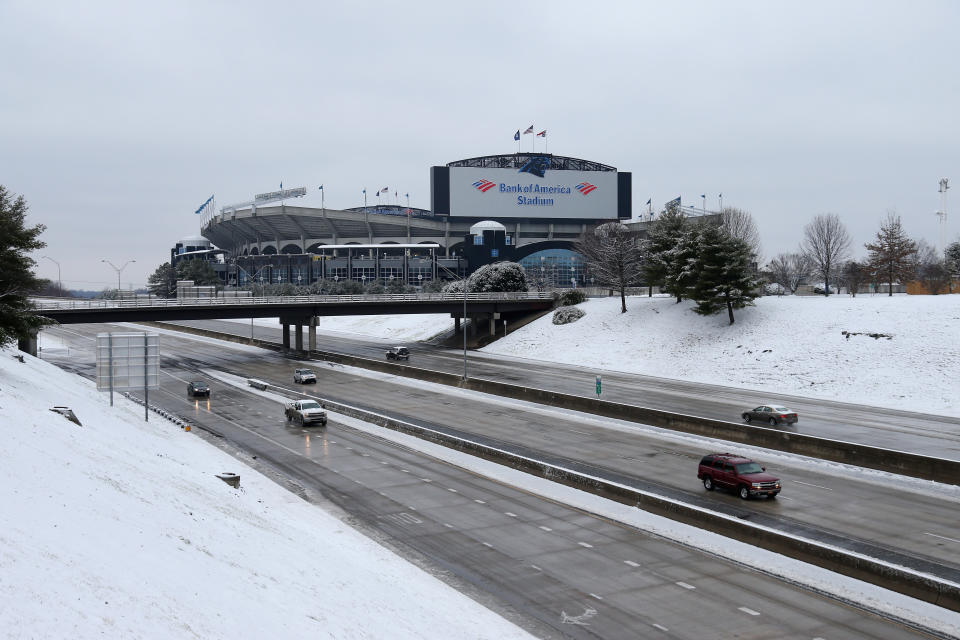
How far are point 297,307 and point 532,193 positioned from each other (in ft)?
365

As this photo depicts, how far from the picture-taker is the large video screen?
181m

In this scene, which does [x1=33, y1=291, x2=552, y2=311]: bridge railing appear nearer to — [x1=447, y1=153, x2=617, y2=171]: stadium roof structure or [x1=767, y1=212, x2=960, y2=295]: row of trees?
[x1=767, y1=212, x2=960, y2=295]: row of trees

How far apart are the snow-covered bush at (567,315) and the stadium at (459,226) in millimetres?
83680

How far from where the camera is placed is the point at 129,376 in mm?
35531

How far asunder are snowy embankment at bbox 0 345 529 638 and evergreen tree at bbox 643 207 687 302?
211 feet

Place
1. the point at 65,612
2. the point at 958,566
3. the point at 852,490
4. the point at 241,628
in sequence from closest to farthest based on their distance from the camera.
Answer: the point at 65,612 → the point at 241,628 → the point at 958,566 → the point at 852,490

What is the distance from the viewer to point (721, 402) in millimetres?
49938

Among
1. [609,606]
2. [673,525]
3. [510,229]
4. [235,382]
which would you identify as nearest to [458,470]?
[673,525]

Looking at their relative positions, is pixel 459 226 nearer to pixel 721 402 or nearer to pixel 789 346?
pixel 789 346

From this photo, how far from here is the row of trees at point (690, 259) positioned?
70188mm

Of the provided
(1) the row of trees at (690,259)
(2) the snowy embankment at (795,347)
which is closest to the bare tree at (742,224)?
(1) the row of trees at (690,259)

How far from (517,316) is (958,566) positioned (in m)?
80.3

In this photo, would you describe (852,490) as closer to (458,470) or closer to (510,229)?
(458,470)

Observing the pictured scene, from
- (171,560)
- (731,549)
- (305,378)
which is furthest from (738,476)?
(305,378)
